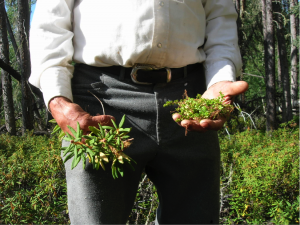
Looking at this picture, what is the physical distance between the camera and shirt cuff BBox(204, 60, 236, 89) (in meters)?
1.62

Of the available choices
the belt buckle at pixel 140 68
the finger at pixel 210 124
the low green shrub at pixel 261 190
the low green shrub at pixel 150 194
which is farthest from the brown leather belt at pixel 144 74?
the low green shrub at pixel 261 190

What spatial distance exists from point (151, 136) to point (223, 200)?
232cm

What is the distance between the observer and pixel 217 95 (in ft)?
5.26

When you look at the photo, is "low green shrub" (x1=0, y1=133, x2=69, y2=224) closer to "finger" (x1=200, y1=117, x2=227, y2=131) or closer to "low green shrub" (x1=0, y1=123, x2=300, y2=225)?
"low green shrub" (x1=0, y1=123, x2=300, y2=225)

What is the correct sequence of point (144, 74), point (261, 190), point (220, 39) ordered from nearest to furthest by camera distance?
point (144, 74), point (220, 39), point (261, 190)

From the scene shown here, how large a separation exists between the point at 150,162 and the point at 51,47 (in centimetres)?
82

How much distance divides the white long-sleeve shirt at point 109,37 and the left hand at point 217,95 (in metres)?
0.06

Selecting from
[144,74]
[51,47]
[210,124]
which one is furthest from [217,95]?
[51,47]

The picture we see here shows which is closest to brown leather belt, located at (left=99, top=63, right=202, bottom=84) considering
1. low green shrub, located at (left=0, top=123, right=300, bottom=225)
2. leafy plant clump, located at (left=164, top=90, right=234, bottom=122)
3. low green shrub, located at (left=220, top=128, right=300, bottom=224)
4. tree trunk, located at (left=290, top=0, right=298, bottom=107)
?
leafy plant clump, located at (left=164, top=90, right=234, bottom=122)

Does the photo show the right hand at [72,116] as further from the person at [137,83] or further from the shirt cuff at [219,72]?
the shirt cuff at [219,72]

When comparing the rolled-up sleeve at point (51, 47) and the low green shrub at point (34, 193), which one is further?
the low green shrub at point (34, 193)

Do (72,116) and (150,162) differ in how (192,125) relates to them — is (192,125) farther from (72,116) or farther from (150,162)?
(72,116)

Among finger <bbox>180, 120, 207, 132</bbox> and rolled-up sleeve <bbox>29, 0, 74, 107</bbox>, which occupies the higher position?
rolled-up sleeve <bbox>29, 0, 74, 107</bbox>

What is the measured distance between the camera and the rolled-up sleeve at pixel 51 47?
1.47m
